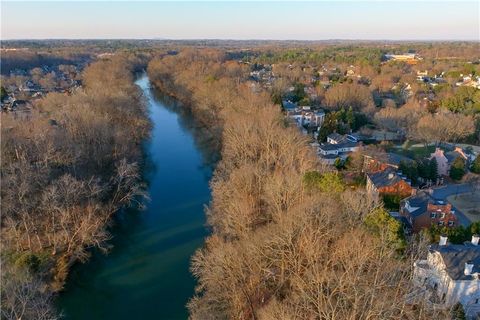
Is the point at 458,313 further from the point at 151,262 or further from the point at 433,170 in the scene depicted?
the point at 433,170

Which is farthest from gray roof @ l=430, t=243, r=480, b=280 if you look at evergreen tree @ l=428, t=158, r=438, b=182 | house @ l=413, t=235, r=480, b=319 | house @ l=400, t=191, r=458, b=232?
evergreen tree @ l=428, t=158, r=438, b=182

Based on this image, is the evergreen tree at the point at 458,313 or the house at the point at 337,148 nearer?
the evergreen tree at the point at 458,313

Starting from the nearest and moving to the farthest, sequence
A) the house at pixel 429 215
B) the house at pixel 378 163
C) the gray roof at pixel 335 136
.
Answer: the house at pixel 429 215
the house at pixel 378 163
the gray roof at pixel 335 136

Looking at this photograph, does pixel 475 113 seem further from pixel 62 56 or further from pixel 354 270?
pixel 62 56

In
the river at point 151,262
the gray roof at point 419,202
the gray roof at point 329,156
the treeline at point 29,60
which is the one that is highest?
the treeline at point 29,60

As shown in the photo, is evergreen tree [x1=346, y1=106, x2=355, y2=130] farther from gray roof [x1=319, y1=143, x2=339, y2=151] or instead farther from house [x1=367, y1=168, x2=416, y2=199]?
house [x1=367, y1=168, x2=416, y2=199]

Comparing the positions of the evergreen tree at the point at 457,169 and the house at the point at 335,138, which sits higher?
the house at the point at 335,138

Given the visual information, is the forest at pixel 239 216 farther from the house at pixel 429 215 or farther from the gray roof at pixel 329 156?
the gray roof at pixel 329 156

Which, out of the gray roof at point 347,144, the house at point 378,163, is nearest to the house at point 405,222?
the house at point 378,163
